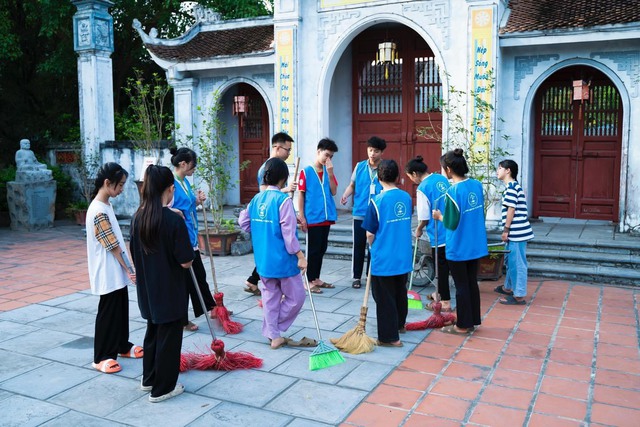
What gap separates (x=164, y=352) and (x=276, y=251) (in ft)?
3.93

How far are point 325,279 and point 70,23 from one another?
11017 mm

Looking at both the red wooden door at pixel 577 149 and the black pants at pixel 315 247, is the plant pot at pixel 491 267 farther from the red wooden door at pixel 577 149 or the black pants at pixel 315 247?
the red wooden door at pixel 577 149

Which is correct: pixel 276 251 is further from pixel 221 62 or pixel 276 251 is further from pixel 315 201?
pixel 221 62

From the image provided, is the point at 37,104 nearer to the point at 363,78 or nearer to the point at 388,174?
the point at 363,78

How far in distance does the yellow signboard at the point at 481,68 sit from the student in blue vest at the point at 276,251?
4.98 meters

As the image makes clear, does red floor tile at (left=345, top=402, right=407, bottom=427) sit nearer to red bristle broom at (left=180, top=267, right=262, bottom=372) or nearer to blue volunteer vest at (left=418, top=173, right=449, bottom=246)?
red bristle broom at (left=180, top=267, right=262, bottom=372)

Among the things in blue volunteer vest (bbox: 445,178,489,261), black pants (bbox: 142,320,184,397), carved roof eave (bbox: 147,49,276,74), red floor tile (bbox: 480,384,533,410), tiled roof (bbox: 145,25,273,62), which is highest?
tiled roof (bbox: 145,25,273,62)

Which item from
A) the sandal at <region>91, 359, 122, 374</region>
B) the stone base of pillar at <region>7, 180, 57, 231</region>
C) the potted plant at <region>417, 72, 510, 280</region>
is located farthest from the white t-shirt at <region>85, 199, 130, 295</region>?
the stone base of pillar at <region>7, 180, 57, 231</region>

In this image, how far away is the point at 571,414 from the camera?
12.2 feet

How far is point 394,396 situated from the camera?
4000mm

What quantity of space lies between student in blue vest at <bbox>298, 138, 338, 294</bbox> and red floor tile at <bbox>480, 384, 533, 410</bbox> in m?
2.86

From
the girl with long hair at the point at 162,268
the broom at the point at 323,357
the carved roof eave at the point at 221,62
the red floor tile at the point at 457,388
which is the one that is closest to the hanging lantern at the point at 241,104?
the carved roof eave at the point at 221,62

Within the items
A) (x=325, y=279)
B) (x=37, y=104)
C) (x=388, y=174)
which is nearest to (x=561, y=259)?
(x=325, y=279)

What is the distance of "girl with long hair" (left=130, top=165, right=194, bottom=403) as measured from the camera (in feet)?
12.4
